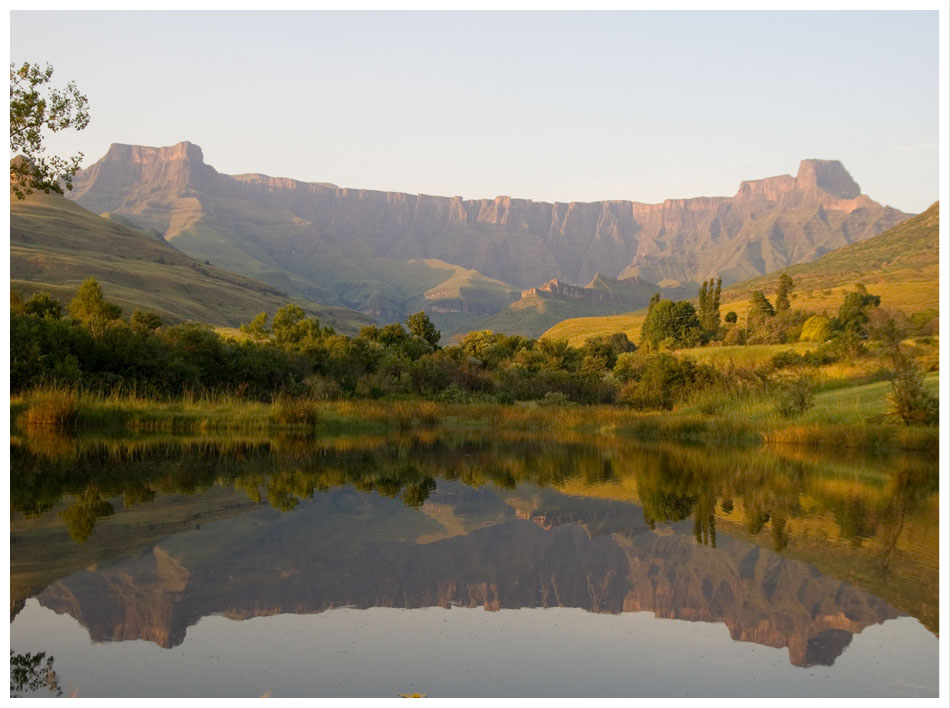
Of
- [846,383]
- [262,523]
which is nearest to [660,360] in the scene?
[846,383]

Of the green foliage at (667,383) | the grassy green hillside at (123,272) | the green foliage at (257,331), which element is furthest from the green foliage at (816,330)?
the grassy green hillside at (123,272)

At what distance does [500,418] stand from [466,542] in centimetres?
2315

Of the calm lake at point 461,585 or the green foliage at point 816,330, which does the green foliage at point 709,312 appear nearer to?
the green foliage at point 816,330

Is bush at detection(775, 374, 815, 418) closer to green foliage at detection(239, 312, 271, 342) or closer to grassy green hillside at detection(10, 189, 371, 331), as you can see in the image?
green foliage at detection(239, 312, 271, 342)

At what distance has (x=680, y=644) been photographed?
6.93 meters

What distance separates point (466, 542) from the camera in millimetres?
10500

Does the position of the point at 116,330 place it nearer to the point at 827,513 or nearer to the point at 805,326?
the point at 827,513

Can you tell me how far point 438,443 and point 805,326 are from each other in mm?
40151

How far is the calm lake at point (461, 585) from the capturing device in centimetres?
611

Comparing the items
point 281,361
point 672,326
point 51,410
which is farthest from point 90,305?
point 672,326

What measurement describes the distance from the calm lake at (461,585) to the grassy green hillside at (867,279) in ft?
208

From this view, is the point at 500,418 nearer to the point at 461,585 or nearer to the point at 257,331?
the point at 461,585

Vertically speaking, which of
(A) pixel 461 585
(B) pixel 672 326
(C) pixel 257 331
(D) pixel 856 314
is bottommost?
(C) pixel 257 331

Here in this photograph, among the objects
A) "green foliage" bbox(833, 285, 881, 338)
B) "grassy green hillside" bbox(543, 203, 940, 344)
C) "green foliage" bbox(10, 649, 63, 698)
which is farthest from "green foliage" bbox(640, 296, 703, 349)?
"green foliage" bbox(10, 649, 63, 698)
